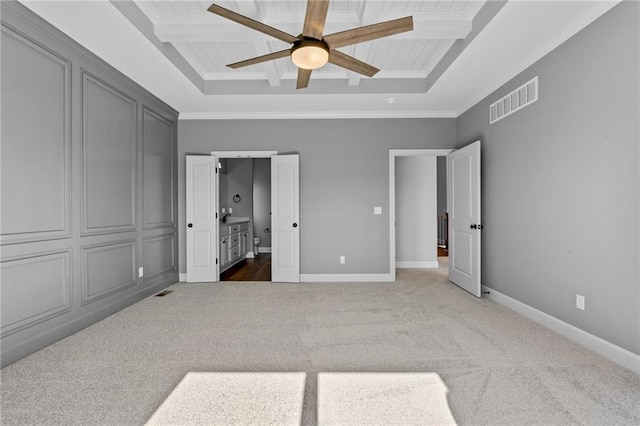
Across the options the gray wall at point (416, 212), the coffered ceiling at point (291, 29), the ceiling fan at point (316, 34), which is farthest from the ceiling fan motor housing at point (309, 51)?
the gray wall at point (416, 212)

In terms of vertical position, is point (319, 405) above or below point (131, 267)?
below

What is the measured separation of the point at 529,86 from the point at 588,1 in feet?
3.02

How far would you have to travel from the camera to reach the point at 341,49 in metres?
3.40

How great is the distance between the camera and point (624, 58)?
2117 millimetres

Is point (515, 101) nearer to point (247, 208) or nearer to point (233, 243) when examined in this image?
point (233, 243)

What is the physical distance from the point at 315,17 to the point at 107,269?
3216 mm

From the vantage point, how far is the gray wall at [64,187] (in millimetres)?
2248

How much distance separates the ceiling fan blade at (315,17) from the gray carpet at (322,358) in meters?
2.34

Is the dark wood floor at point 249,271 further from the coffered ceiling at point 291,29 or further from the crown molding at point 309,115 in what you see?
the coffered ceiling at point 291,29

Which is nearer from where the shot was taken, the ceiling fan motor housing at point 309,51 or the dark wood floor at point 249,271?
the ceiling fan motor housing at point 309,51

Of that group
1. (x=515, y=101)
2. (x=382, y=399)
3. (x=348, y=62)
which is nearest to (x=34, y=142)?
(x=348, y=62)

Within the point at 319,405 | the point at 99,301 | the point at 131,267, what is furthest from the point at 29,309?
the point at 319,405

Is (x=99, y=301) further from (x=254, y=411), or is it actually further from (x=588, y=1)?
(x=588, y=1)

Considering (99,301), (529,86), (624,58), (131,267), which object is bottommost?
(99,301)
